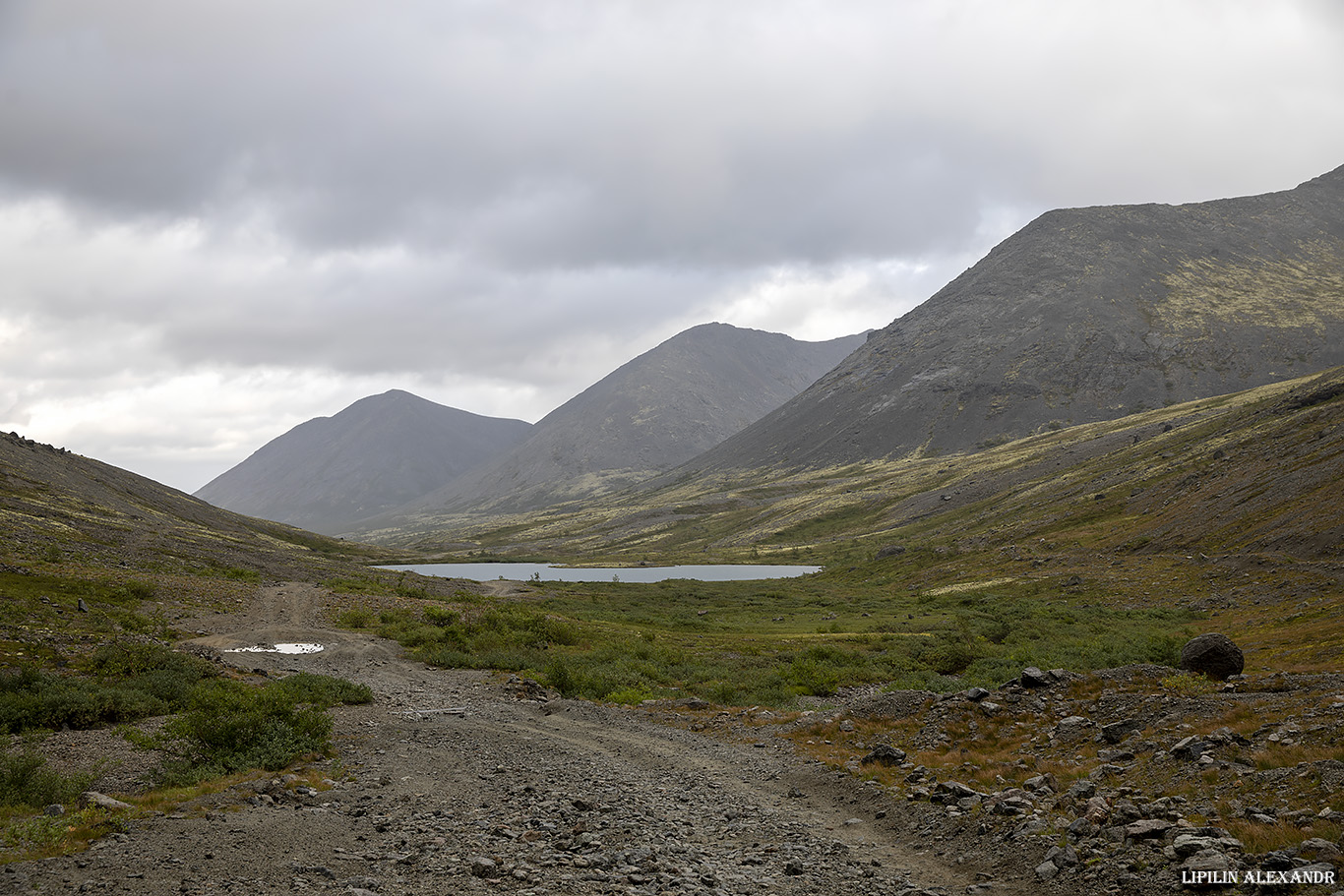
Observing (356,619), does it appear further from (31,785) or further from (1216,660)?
(1216,660)

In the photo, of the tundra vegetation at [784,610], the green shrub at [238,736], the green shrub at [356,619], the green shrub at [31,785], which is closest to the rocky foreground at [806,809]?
the tundra vegetation at [784,610]

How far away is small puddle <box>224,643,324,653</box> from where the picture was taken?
37.2 metres

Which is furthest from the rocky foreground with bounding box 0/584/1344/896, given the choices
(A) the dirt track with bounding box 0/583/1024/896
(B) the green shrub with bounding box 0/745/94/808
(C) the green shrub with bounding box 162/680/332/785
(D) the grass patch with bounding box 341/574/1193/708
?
(D) the grass patch with bounding box 341/574/1193/708

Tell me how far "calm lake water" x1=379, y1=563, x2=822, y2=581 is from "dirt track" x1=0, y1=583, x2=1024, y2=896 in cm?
9898


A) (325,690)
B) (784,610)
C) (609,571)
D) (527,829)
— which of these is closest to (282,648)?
(325,690)

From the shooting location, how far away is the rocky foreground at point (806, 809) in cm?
1130

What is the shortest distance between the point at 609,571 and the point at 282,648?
108986mm

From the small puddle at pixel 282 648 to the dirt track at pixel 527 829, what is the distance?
17149mm

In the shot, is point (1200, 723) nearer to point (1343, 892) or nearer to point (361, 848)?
point (1343, 892)

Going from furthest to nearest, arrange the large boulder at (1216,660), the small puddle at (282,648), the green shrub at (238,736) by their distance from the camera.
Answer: the small puddle at (282,648)
the large boulder at (1216,660)
the green shrub at (238,736)

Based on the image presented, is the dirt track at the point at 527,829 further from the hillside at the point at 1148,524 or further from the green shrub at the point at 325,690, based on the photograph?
the hillside at the point at 1148,524

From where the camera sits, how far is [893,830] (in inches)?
598

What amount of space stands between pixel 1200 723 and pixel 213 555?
92.6 metres

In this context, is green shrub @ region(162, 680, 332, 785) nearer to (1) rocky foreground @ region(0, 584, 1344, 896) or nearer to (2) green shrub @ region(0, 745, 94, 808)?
(1) rocky foreground @ region(0, 584, 1344, 896)
